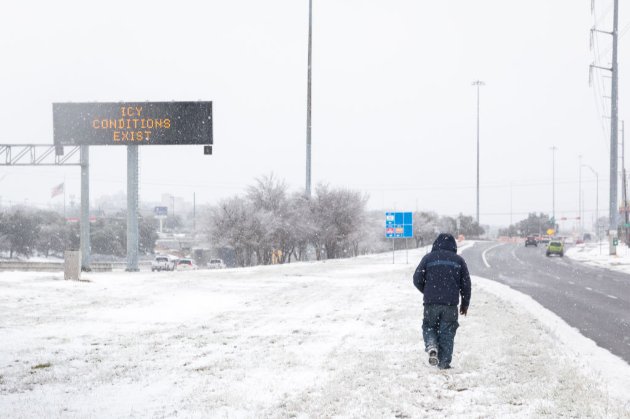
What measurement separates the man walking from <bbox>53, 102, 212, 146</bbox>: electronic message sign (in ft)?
91.8

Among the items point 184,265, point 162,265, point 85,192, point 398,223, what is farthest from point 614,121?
point 162,265

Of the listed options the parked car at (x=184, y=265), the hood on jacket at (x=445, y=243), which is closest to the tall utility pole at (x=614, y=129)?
the hood on jacket at (x=445, y=243)

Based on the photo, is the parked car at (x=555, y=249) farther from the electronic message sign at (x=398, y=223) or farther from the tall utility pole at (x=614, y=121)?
the electronic message sign at (x=398, y=223)

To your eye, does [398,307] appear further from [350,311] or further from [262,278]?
[262,278]

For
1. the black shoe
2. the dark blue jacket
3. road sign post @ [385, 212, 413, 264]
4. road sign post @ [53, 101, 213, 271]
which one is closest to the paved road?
the dark blue jacket

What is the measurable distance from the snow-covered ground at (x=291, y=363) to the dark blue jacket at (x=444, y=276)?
0.94 m

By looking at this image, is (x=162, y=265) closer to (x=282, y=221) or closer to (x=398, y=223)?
(x=282, y=221)

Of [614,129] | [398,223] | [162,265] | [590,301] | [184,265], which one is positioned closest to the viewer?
[590,301]

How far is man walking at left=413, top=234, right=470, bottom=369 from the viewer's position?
8.43 metres

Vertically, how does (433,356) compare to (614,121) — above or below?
below

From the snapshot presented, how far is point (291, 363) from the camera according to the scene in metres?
9.06

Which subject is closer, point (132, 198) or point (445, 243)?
point (445, 243)

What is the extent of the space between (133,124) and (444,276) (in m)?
29.3

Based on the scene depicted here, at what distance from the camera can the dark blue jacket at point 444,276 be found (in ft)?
27.8
